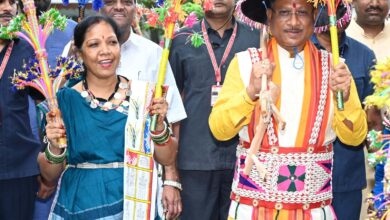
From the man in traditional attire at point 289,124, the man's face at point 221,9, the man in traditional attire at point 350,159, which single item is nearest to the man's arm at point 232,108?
the man in traditional attire at point 289,124

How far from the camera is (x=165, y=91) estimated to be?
416cm

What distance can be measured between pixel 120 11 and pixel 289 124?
198 centimetres

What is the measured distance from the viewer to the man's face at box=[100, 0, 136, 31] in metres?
5.47

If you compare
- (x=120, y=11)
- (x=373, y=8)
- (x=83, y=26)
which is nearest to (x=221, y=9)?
(x=120, y=11)

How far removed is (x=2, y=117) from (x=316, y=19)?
206 cm

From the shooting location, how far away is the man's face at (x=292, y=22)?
404cm

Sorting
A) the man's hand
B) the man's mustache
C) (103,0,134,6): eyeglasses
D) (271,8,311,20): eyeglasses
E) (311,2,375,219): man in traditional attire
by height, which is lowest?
the man's hand

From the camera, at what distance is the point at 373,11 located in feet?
19.9

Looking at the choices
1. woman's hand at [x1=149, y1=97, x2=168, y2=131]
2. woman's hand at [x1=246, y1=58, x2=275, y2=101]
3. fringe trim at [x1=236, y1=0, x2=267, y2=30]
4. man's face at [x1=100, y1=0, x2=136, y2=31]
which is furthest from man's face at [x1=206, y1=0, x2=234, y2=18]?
woman's hand at [x1=246, y1=58, x2=275, y2=101]

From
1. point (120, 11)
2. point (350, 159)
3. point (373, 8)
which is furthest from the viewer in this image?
point (373, 8)

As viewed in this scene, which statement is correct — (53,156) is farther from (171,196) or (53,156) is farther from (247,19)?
(247,19)

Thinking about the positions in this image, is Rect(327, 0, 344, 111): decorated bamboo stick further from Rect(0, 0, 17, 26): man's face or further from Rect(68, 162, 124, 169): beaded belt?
Rect(0, 0, 17, 26): man's face

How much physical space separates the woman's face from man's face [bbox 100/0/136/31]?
1085 mm

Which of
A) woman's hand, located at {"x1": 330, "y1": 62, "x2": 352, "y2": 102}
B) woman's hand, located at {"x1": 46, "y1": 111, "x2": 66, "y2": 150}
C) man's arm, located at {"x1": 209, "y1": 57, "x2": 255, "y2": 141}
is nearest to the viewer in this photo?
woman's hand, located at {"x1": 330, "y1": 62, "x2": 352, "y2": 102}
